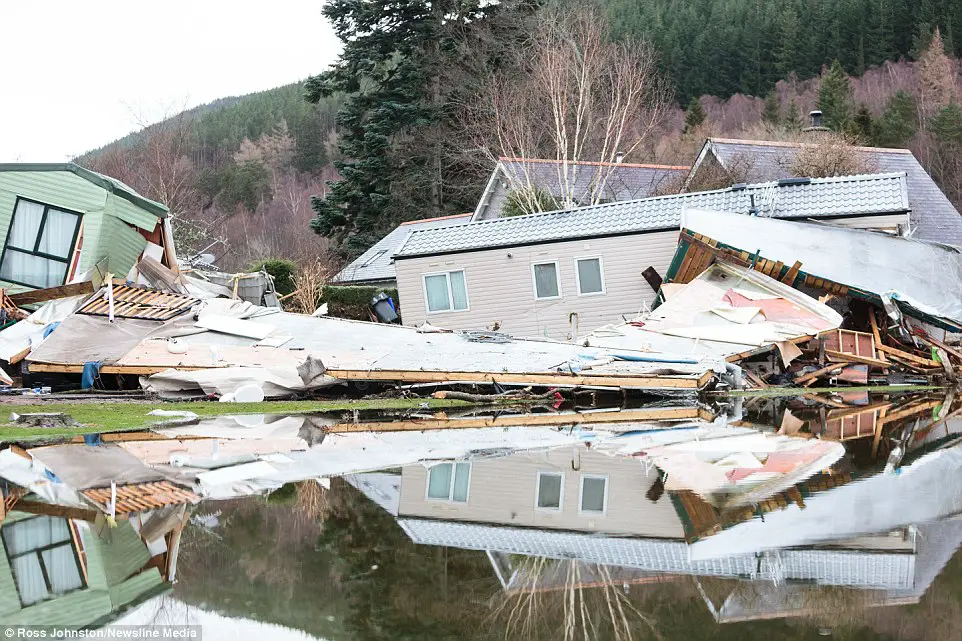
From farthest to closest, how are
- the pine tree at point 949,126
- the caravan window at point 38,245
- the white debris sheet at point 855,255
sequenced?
the pine tree at point 949,126, the caravan window at point 38,245, the white debris sheet at point 855,255

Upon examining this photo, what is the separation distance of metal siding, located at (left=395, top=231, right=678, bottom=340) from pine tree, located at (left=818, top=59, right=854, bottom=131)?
40973mm

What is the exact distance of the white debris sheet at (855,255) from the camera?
24.6 m

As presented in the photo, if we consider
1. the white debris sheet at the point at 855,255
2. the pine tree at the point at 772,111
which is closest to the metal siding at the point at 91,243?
the white debris sheet at the point at 855,255

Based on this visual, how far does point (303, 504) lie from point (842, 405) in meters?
12.3

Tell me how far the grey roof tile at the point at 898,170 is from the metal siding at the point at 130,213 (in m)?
20.4

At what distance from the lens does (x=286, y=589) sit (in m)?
7.21

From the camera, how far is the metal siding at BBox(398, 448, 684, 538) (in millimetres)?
9000

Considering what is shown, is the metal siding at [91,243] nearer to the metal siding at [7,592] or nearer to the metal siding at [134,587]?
the metal siding at [7,592]

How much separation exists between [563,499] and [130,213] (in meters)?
19.3

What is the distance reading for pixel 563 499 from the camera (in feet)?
33.4

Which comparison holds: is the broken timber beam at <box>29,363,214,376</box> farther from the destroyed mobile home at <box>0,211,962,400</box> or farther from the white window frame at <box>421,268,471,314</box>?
the white window frame at <box>421,268,471,314</box>

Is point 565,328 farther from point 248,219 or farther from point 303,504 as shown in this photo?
point 248,219

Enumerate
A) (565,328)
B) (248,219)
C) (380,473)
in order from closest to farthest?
(380,473) < (565,328) < (248,219)

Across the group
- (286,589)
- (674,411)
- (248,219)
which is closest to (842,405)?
(674,411)
